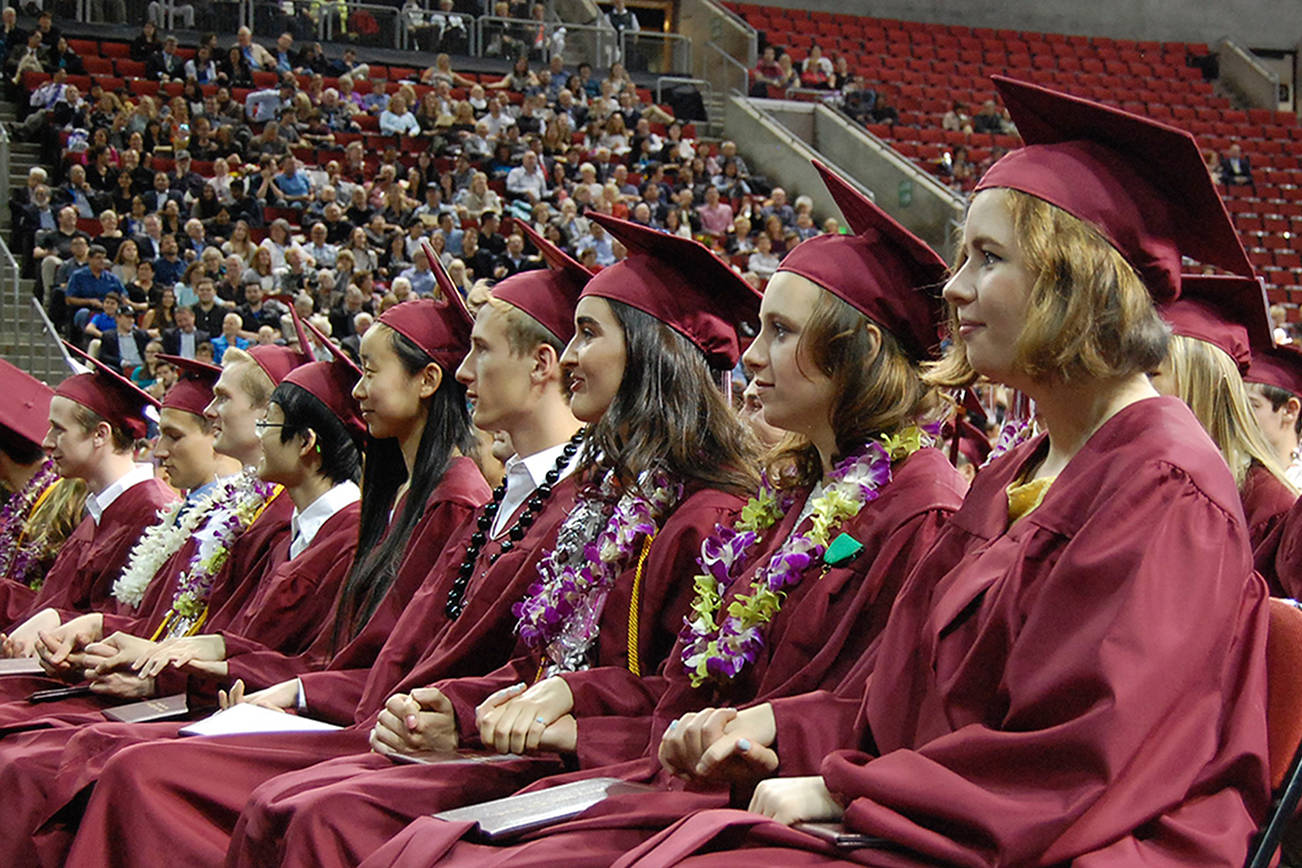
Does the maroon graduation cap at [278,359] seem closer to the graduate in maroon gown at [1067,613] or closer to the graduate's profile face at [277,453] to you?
the graduate's profile face at [277,453]

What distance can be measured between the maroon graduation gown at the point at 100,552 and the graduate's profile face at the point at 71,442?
0.19 metres

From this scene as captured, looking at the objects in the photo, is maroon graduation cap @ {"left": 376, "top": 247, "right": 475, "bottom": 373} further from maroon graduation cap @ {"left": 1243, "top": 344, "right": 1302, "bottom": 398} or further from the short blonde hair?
maroon graduation cap @ {"left": 1243, "top": 344, "right": 1302, "bottom": 398}

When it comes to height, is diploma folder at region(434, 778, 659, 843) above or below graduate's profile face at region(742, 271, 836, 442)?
below

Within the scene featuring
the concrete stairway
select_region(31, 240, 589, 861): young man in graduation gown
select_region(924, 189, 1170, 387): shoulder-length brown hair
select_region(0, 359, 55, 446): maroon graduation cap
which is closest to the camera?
select_region(924, 189, 1170, 387): shoulder-length brown hair

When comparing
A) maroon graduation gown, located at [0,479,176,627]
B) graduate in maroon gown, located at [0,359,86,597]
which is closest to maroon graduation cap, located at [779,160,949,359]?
maroon graduation gown, located at [0,479,176,627]

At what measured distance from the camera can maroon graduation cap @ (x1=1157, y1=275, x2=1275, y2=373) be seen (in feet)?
10.3

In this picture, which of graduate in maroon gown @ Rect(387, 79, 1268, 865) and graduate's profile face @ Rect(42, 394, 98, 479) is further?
graduate's profile face @ Rect(42, 394, 98, 479)

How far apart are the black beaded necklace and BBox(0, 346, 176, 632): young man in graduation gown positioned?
2444 mm

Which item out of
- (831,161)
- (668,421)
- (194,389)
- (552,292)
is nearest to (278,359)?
(194,389)

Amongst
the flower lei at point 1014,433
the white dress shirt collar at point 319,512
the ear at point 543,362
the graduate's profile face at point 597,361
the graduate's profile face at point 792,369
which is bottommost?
the white dress shirt collar at point 319,512

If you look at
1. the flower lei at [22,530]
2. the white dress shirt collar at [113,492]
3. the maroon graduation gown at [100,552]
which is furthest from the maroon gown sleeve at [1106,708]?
the flower lei at [22,530]

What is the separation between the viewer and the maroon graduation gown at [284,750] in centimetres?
292

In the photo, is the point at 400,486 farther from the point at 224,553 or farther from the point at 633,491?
the point at 633,491

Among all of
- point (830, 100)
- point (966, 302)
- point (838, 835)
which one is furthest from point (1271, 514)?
point (830, 100)
